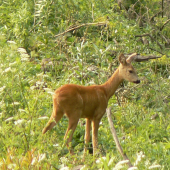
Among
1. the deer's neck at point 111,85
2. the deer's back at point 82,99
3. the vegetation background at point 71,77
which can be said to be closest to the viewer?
the vegetation background at point 71,77

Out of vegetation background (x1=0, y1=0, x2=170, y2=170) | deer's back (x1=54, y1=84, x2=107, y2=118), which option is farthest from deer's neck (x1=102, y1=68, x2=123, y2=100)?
vegetation background (x1=0, y1=0, x2=170, y2=170)

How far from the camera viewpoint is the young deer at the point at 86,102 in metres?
6.44

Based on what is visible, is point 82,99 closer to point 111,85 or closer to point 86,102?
point 86,102

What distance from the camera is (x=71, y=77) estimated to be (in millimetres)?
8797

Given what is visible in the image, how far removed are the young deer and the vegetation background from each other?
25 centimetres

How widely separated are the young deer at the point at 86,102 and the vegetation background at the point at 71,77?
0.81 feet

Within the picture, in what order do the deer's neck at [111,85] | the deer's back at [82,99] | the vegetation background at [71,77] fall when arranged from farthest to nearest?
1. the deer's neck at [111,85]
2. the deer's back at [82,99]
3. the vegetation background at [71,77]

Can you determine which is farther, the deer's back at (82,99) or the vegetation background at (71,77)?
the deer's back at (82,99)

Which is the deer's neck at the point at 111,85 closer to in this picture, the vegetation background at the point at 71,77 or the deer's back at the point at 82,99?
the deer's back at the point at 82,99

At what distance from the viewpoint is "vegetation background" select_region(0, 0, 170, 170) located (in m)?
5.64

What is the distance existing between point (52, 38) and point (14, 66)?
15.4ft

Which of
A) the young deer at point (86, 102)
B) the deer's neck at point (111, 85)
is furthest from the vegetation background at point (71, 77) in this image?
the deer's neck at point (111, 85)

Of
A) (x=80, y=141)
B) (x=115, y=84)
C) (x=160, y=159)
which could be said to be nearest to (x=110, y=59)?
(x=115, y=84)

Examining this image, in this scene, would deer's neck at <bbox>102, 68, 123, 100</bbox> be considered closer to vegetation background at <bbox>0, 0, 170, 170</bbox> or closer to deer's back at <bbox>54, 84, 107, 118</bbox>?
deer's back at <bbox>54, 84, 107, 118</bbox>
